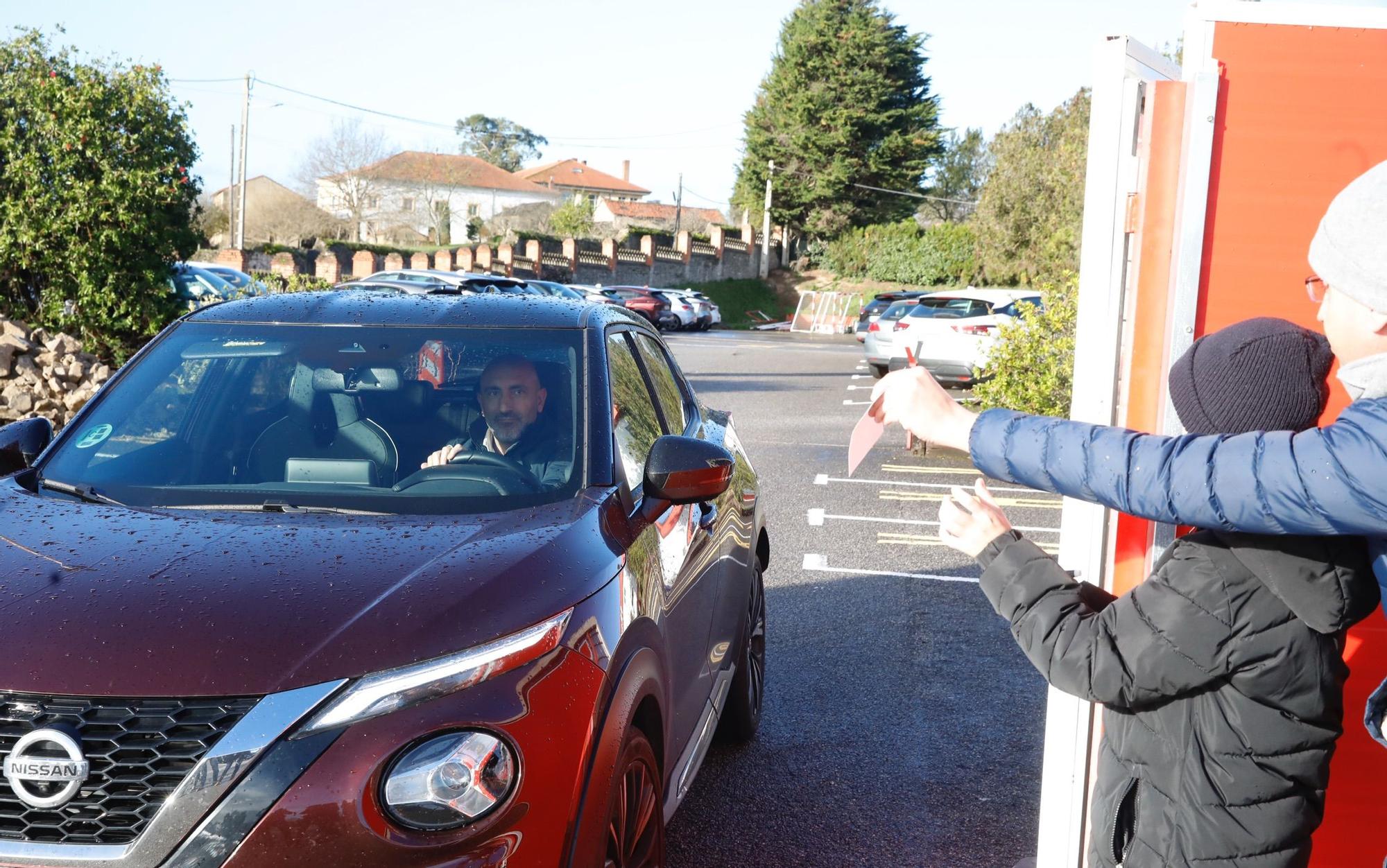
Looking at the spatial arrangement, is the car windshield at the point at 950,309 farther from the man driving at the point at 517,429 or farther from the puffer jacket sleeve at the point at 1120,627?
the puffer jacket sleeve at the point at 1120,627

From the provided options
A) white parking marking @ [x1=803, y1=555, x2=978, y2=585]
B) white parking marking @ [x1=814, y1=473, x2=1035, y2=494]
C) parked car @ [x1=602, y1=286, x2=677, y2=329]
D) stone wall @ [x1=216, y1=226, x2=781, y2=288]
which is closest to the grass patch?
stone wall @ [x1=216, y1=226, x2=781, y2=288]

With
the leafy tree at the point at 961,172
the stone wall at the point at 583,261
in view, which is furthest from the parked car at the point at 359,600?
the leafy tree at the point at 961,172

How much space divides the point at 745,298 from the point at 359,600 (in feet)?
188

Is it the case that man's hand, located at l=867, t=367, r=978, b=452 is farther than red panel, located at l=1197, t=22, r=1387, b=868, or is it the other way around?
red panel, located at l=1197, t=22, r=1387, b=868

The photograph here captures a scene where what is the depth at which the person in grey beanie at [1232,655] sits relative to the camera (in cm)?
203

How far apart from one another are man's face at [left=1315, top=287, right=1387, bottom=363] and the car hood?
1463 millimetres

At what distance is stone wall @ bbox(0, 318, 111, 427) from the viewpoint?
1006cm

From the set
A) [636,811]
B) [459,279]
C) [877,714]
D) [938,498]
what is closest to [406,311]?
[636,811]

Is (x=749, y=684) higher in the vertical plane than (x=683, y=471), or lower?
lower

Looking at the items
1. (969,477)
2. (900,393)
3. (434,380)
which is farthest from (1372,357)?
(969,477)

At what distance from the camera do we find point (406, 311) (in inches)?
150

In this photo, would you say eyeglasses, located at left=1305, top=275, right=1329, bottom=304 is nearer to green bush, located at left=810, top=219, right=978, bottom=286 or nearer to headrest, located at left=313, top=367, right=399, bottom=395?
headrest, located at left=313, top=367, right=399, bottom=395

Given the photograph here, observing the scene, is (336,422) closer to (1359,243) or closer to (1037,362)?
(1359,243)

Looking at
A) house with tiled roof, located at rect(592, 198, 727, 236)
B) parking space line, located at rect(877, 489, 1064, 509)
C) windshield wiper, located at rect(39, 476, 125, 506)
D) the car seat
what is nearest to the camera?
windshield wiper, located at rect(39, 476, 125, 506)
